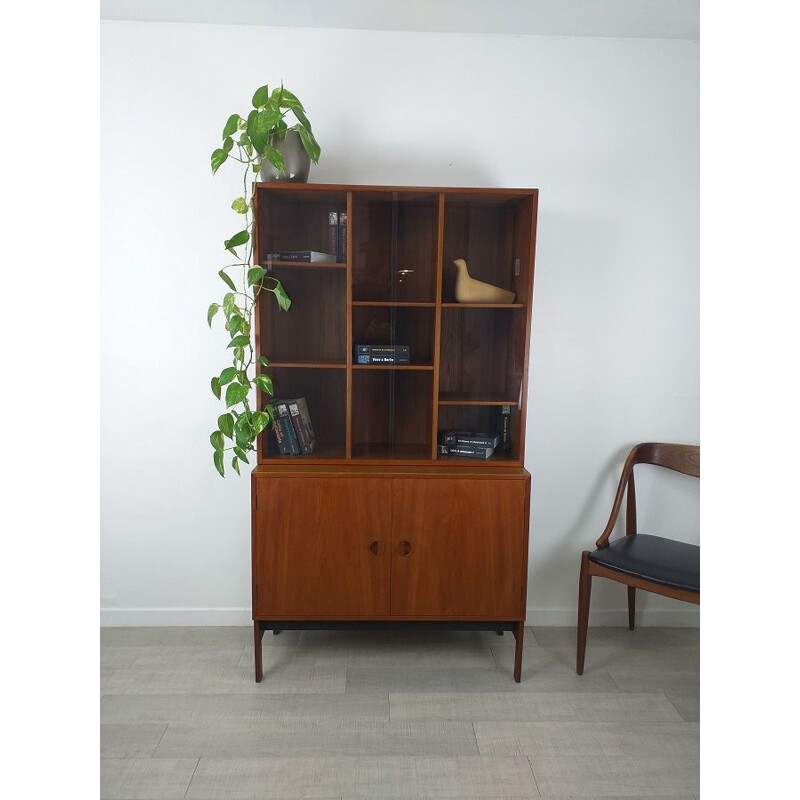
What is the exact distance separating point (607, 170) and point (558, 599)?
78.7 inches

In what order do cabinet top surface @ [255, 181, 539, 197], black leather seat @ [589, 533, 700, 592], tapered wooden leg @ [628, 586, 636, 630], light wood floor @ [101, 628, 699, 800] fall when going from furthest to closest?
1. tapered wooden leg @ [628, 586, 636, 630]
2. cabinet top surface @ [255, 181, 539, 197]
3. black leather seat @ [589, 533, 700, 592]
4. light wood floor @ [101, 628, 699, 800]

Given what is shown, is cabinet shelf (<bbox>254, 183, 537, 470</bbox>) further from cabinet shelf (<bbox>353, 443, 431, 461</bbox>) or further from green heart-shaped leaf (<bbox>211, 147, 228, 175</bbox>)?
green heart-shaped leaf (<bbox>211, 147, 228, 175</bbox>)

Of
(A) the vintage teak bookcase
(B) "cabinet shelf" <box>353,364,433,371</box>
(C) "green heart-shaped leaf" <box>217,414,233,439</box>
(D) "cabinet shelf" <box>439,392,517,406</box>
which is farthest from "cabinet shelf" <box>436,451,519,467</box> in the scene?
(C) "green heart-shaped leaf" <box>217,414,233,439</box>

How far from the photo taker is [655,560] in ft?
8.00

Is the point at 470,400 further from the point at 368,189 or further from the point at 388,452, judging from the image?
the point at 368,189

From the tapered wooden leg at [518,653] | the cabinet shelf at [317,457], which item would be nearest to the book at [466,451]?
the cabinet shelf at [317,457]

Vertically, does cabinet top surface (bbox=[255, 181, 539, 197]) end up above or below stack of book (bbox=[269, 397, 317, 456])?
above

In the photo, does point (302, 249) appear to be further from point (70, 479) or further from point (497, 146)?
point (70, 479)

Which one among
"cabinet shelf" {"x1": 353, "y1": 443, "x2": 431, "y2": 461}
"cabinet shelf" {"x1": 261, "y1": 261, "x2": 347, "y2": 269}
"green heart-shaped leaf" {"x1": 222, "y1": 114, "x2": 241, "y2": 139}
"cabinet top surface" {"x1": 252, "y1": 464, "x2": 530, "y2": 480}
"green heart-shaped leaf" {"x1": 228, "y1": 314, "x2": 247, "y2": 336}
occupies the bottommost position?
"cabinet top surface" {"x1": 252, "y1": 464, "x2": 530, "y2": 480}

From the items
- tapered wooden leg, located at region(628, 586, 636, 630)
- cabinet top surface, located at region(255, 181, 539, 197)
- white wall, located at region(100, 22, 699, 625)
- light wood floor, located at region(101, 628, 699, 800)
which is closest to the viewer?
light wood floor, located at region(101, 628, 699, 800)

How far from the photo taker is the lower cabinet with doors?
8.00 feet

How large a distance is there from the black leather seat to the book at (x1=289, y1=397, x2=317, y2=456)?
1218mm

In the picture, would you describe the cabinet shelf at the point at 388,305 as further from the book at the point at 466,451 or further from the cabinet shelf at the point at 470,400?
the book at the point at 466,451
